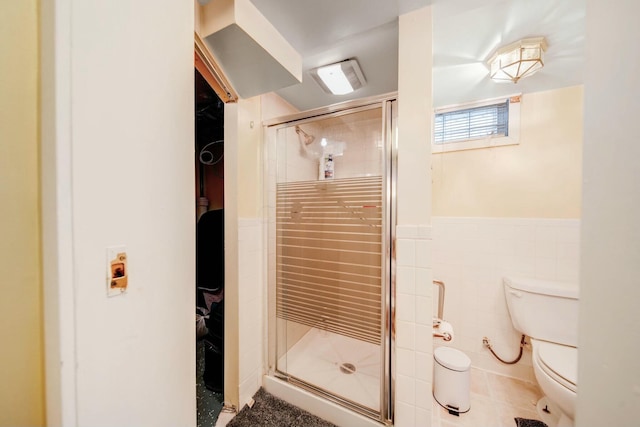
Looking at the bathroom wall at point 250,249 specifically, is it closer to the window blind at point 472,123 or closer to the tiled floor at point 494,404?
the tiled floor at point 494,404

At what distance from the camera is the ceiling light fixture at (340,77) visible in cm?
132

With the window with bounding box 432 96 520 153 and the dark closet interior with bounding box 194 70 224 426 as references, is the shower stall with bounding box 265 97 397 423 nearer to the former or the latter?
the dark closet interior with bounding box 194 70 224 426

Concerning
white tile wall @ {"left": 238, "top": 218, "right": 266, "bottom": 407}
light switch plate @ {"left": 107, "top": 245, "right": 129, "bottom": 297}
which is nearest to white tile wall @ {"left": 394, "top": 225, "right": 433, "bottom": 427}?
white tile wall @ {"left": 238, "top": 218, "right": 266, "bottom": 407}

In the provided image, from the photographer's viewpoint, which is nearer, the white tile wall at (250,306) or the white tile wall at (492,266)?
the white tile wall at (250,306)

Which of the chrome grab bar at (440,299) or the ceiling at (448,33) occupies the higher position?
the ceiling at (448,33)

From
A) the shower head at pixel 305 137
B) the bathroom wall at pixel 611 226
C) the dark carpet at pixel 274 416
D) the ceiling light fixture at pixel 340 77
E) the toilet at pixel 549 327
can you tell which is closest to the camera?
the bathroom wall at pixel 611 226

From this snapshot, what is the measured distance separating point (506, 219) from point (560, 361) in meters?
0.86

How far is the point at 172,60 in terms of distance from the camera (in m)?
0.50

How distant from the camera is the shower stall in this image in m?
1.11

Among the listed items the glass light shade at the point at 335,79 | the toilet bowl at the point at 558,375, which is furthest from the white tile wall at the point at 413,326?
the glass light shade at the point at 335,79

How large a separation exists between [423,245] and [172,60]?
3.68ft

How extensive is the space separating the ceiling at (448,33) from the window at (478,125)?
0.15 metres

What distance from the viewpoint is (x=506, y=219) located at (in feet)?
4.93

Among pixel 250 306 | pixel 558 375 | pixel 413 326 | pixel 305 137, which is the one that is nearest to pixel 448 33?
pixel 305 137
